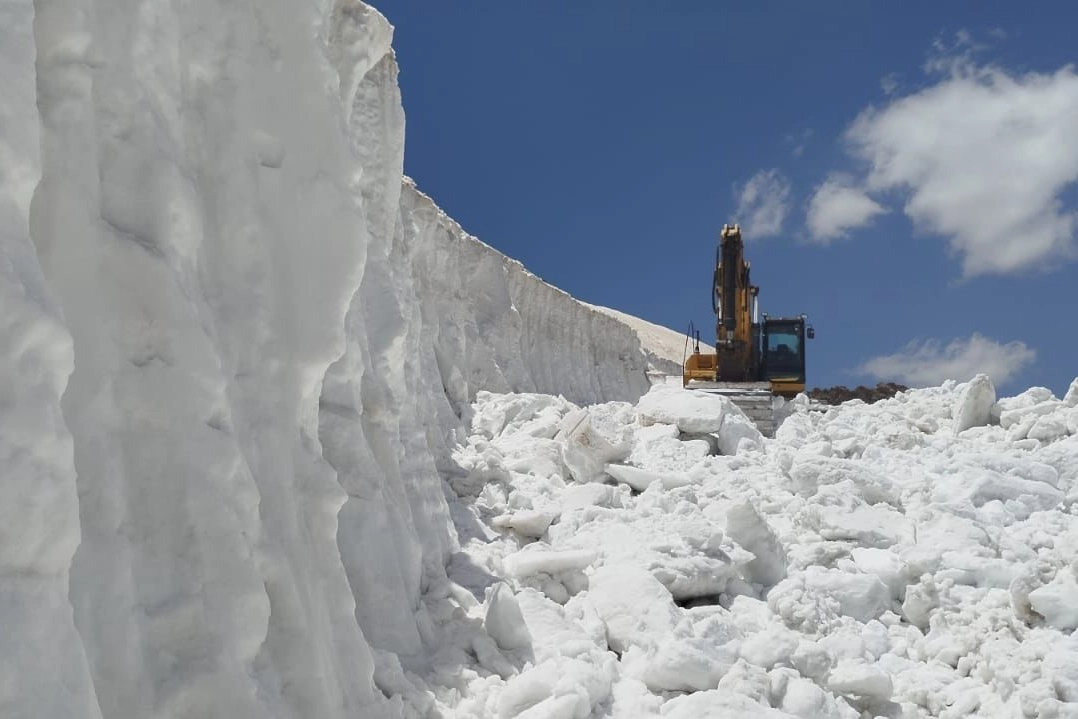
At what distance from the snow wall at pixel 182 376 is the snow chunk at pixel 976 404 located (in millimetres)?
9073

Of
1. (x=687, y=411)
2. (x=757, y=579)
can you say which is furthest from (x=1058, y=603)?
(x=687, y=411)

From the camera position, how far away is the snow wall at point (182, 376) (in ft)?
6.95

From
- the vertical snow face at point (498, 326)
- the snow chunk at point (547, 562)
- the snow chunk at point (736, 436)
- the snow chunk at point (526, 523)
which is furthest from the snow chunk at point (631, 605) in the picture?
the vertical snow face at point (498, 326)

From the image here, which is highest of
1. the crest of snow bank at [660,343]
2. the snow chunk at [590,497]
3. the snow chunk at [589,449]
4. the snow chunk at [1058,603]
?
the crest of snow bank at [660,343]

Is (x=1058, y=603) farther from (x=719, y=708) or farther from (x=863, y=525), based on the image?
(x=719, y=708)

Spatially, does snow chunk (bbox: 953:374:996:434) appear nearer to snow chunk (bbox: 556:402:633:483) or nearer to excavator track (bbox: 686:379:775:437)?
excavator track (bbox: 686:379:775:437)

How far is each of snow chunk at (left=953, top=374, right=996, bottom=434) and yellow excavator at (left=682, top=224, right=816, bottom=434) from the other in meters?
6.60

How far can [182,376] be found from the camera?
2.96m

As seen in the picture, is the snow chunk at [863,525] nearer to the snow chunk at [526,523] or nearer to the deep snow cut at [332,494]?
the deep snow cut at [332,494]

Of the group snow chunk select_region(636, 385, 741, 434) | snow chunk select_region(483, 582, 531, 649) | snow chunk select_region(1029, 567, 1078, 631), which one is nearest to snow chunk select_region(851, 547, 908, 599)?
snow chunk select_region(1029, 567, 1078, 631)

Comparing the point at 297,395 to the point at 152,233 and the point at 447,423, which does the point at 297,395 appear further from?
the point at 447,423

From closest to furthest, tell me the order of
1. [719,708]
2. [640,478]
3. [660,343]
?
[719,708] → [640,478] → [660,343]

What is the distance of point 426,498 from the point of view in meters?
6.67

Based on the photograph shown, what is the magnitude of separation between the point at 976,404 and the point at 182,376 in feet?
36.7
